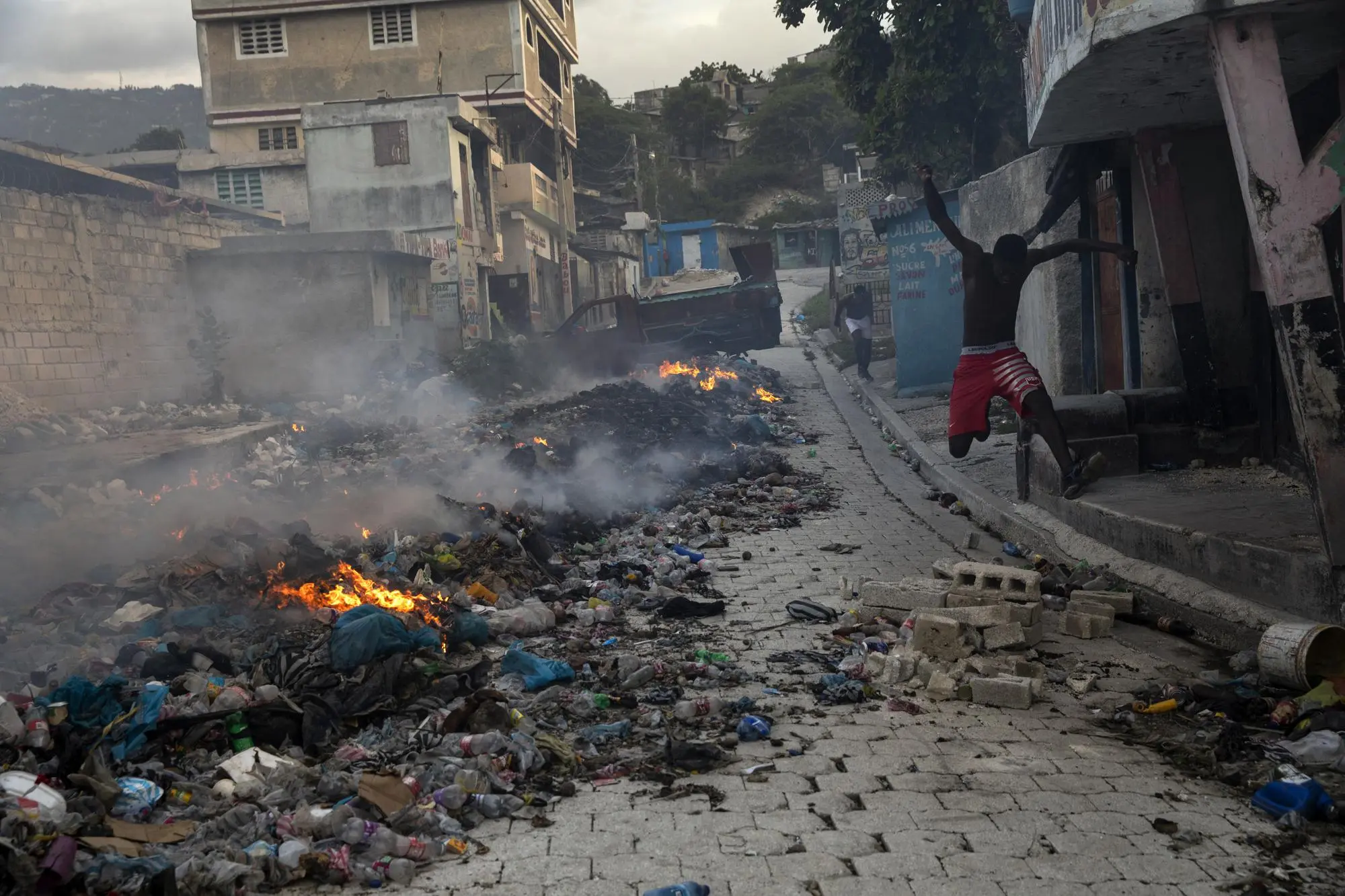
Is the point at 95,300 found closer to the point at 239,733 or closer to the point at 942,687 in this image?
the point at 239,733

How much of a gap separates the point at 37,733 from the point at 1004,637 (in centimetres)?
402

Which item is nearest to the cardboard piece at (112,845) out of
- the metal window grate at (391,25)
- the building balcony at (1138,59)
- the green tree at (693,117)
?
the building balcony at (1138,59)

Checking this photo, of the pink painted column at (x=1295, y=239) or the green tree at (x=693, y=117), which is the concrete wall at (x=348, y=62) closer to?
the green tree at (x=693, y=117)

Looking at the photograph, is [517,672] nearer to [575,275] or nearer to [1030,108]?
[1030,108]

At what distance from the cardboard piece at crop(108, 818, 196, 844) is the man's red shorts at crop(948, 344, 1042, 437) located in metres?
6.00

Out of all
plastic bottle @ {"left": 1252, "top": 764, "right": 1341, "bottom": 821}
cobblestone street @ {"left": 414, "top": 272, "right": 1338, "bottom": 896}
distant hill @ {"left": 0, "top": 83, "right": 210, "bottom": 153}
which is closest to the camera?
cobblestone street @ {"left": 414, "top": 272, "right": 1338, "bottom": 896}

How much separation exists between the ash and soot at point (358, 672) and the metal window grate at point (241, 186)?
2165 centimetres

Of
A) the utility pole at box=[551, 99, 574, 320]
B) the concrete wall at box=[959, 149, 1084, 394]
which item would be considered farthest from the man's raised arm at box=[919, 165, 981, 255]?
the utility pole at box=[551, 99, 574, 320]

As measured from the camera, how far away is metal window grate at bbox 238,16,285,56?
3897 centimetres

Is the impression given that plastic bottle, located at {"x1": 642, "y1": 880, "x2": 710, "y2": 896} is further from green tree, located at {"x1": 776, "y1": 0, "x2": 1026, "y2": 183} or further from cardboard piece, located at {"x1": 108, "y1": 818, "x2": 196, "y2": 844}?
green tree, located at {"x1": 776, "y1": 0, "x2": 1026, "y2": 183}

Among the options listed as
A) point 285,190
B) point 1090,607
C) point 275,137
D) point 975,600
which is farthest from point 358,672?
point 275,137

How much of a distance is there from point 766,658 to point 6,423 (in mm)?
11771

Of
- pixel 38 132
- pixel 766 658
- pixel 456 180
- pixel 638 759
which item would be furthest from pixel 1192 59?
pixel 38 132

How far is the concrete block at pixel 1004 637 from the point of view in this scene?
5328mm
